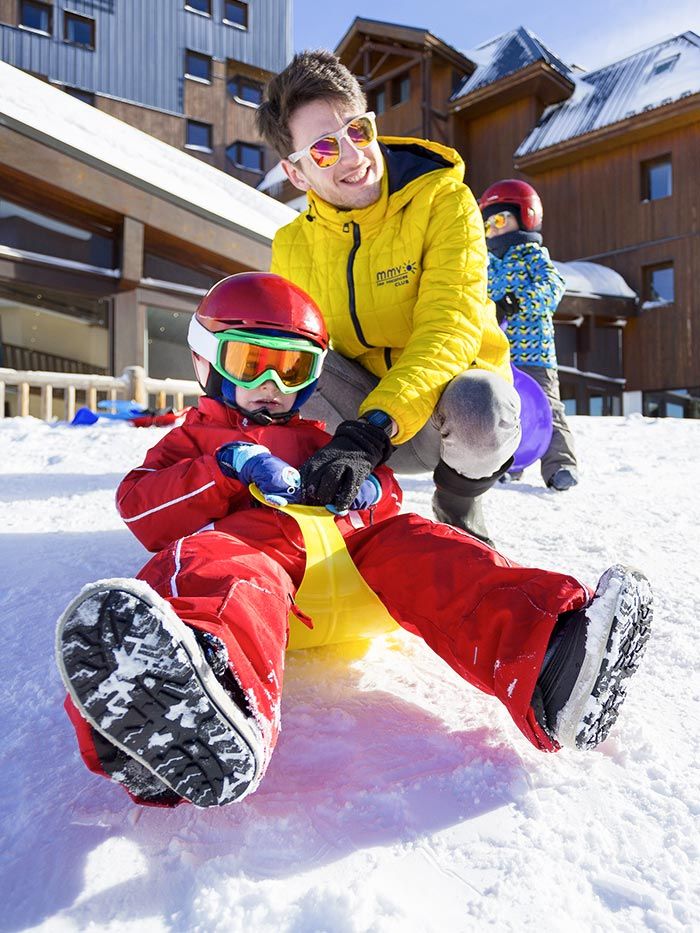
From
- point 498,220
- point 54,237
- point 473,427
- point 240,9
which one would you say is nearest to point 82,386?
point 54,237

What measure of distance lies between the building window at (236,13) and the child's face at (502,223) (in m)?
19.7

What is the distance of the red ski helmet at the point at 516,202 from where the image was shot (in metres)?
4.04

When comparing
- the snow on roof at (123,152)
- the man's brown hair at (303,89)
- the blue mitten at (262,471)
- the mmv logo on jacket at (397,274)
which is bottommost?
the blue mitten at (262,471)

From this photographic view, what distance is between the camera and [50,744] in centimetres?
97

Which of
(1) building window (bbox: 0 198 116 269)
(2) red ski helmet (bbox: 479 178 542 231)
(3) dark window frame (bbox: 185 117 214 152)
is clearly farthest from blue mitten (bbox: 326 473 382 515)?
(3) dark window frame (bbox: 185 117 214 152)

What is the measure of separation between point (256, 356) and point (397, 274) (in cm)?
59

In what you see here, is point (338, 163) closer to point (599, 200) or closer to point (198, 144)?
point (599, 200)

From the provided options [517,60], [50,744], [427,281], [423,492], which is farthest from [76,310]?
[517,60]

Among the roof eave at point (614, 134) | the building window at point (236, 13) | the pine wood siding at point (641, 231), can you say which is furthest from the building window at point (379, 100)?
the building window at point (236, 13)

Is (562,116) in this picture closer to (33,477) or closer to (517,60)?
(517,60)

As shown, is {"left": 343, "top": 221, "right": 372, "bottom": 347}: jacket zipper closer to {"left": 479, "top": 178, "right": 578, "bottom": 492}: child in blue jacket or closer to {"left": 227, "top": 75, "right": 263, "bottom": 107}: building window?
{"left": 479, "top": 178, "right": 578, "bottom": 492}: child in blue jacket

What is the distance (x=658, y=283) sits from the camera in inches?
509

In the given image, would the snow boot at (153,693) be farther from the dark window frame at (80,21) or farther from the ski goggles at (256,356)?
the dark window frame at (80,21)

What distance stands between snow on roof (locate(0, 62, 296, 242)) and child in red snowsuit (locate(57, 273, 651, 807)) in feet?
25.9
